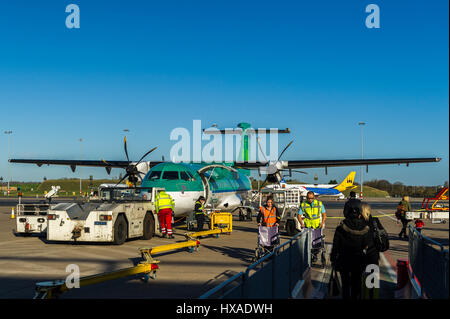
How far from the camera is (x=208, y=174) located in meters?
21.8

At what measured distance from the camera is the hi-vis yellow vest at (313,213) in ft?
34.2

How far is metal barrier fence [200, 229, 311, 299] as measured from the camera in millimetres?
4172

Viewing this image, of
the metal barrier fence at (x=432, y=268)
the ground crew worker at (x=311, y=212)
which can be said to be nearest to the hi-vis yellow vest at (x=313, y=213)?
the ground crew worker at (x=311, y=212)

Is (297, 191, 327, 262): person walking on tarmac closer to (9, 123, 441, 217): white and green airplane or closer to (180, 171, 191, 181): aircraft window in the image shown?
(9, 123, 441, 217): white and green airplane

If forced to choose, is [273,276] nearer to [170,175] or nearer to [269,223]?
[269,223]

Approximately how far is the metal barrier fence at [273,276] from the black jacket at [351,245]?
81 cm

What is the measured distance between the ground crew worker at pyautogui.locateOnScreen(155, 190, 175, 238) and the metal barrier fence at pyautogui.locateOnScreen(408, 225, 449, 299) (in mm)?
9475

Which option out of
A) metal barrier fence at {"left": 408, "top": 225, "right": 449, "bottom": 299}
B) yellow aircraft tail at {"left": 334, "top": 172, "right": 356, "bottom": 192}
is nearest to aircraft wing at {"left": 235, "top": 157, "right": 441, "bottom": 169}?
metal barrier fence at {"left": 408, "top": 225, "right": 449, "bottom": 299}

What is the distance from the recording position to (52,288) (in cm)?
550

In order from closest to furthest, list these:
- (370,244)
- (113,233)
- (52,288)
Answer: (52,288)
(370,244)
(113,233)

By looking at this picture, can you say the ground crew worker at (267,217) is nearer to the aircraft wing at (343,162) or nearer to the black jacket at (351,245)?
the black jacket at (351,245)
